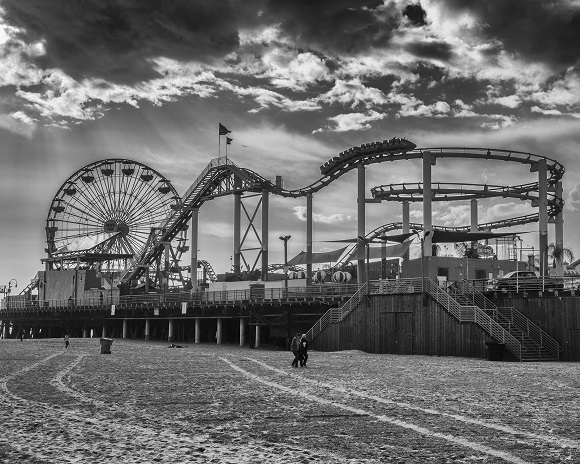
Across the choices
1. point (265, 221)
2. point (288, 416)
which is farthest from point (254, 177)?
point (288, 416)

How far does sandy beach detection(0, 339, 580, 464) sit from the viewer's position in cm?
1292

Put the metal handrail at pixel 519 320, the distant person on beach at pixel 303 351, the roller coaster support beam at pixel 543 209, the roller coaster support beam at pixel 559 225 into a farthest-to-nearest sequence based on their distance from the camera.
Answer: the roller coaster support beam at pixel 559 225
the roller coaster support beam at pixel 543 209
the metal handrail at pixel 519 320
the distant person on beach at pixel 303 351

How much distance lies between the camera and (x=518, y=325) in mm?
41969

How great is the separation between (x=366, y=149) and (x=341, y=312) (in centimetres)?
1866

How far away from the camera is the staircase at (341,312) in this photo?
46800mm

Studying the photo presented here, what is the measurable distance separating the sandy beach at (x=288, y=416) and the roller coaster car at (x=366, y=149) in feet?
106

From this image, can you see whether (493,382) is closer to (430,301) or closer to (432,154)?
(430,301)

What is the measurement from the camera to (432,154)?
2266 inches

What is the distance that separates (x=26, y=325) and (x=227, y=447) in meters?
91.5

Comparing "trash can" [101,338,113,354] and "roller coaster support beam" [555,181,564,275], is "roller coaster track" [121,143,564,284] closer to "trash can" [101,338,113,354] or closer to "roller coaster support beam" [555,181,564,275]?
"roller coaster support beam" [555,181,564,275]

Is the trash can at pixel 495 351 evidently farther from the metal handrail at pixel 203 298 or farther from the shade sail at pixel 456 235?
the shade sail at pixel 456 235

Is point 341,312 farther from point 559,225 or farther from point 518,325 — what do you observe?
point 559,225

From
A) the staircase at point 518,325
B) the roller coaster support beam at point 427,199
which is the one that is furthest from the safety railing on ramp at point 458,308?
the roller coaster support beam at point 427,199

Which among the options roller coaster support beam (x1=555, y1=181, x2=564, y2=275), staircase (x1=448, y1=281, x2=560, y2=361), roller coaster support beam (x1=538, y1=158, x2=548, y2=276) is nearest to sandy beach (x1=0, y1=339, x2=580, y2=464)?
staircase (x1=448, y1=281, x2=560, y2=361)
